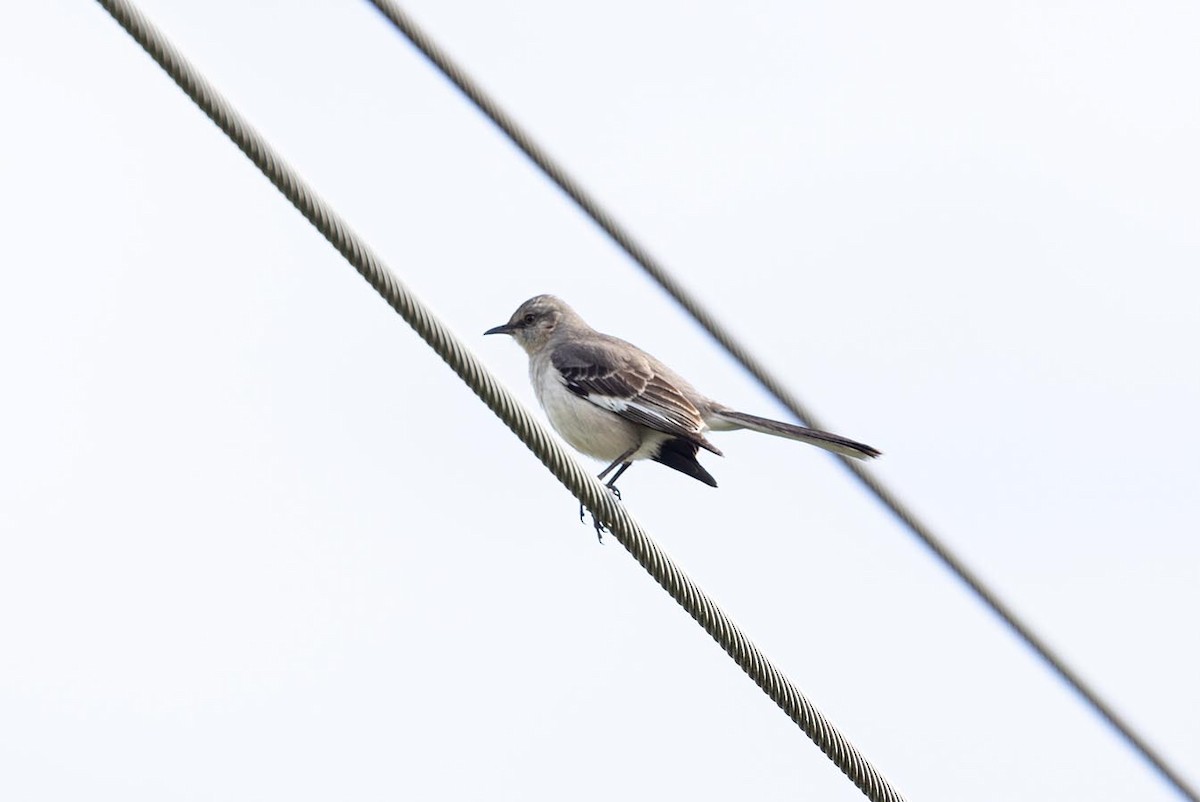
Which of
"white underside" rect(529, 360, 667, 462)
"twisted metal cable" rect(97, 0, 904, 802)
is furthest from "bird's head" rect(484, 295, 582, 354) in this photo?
"twisted metal cable" rect(97, 0, 904, 802)

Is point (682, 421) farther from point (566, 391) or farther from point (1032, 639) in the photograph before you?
point (1032, 639)

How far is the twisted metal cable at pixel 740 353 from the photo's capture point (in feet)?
22.2

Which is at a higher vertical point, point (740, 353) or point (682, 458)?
point (682, 458)

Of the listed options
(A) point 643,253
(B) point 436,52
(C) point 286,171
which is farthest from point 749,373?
(C) point 286,171

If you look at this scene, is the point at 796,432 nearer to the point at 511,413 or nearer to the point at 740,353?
the point at 740,353

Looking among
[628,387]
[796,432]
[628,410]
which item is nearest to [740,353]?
[796,432]

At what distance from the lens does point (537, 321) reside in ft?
36.3

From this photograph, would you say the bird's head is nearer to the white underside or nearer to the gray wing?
the gray wing

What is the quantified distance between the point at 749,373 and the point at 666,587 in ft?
7.14

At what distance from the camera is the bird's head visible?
11.0 metres

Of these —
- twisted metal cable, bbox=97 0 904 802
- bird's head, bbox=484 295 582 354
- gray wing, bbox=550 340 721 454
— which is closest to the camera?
twisted metal cable, bbox=97 0 904 802

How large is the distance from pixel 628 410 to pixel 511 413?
162 inches

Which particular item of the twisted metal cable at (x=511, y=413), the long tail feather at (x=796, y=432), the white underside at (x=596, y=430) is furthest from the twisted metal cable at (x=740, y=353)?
the twisted metal cable at (x=511, y=413)

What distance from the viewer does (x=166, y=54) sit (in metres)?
4.61
